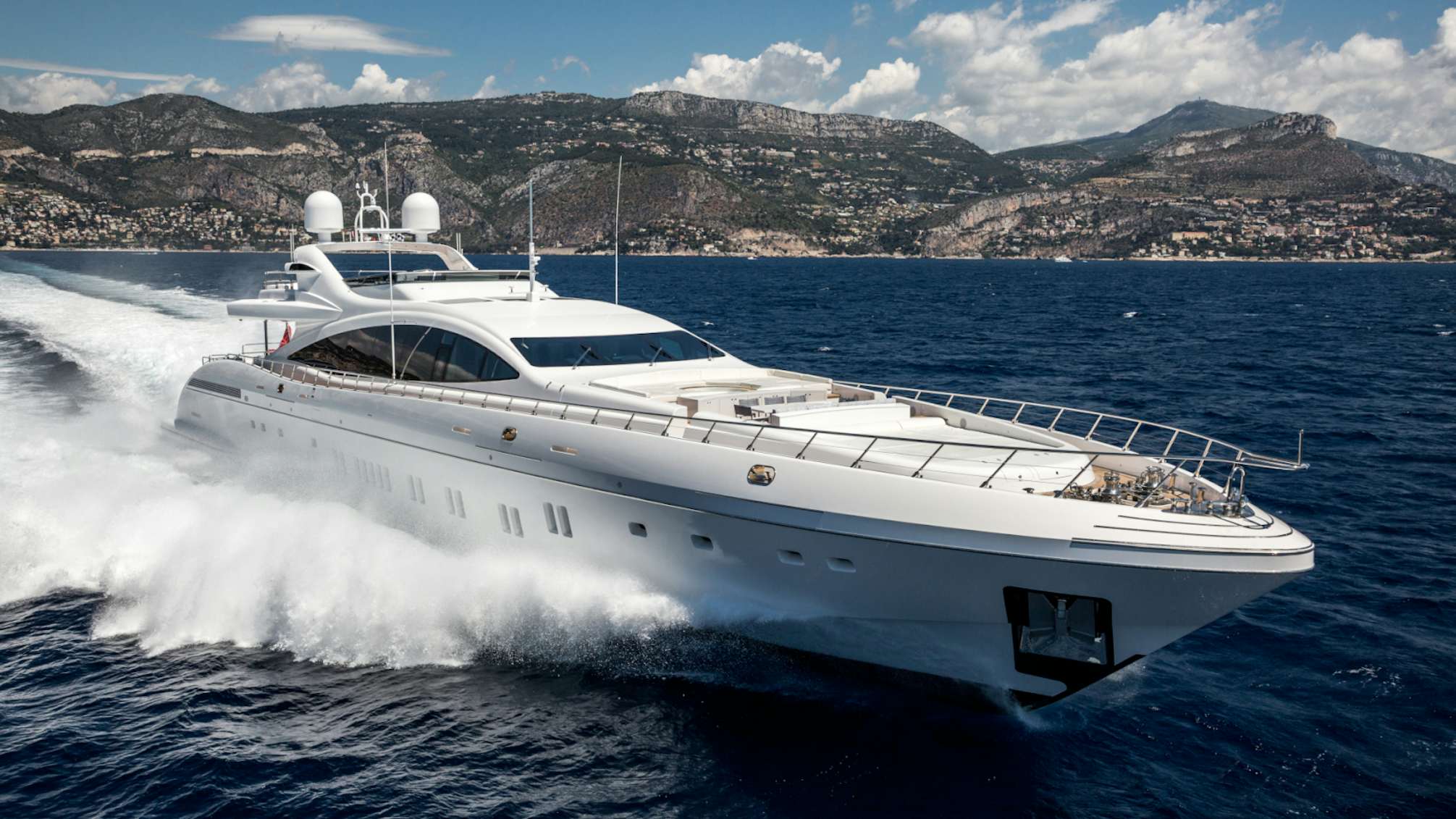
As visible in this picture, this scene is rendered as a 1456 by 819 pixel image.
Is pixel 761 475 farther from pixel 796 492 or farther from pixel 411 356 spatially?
pixel 411 356

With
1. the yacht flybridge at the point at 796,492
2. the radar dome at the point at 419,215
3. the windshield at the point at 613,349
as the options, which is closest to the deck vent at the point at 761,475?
the yacht flybridge at the point at 796,492

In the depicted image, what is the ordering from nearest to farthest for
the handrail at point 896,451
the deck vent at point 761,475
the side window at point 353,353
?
the handrail at point 896,451 < the deck vent at point 761,475 < the side window at point 353,353

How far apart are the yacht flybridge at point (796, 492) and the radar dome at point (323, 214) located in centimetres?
529

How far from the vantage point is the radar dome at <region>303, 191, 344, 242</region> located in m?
19.6

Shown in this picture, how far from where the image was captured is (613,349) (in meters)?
14.0

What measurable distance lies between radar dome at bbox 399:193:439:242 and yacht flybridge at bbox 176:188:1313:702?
5.20 metres

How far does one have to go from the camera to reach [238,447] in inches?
679

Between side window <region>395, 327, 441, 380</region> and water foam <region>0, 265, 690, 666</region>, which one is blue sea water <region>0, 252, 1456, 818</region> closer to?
water foam <region>0, 265, 690, 666</region>

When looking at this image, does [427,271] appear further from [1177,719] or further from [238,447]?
[1177,719]

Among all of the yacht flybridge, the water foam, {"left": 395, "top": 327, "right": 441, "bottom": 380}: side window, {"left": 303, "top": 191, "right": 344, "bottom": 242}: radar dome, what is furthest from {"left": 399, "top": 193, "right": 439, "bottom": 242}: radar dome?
{"left": 395, "top": 327, "right": 441, "bottom": 380}: side window

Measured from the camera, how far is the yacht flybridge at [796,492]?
902cm

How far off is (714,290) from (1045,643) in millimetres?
80895

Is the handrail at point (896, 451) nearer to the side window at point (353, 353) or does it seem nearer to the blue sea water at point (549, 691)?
the blue sea water at point (549, 691)

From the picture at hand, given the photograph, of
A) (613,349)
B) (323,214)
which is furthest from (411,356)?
(323,214)
